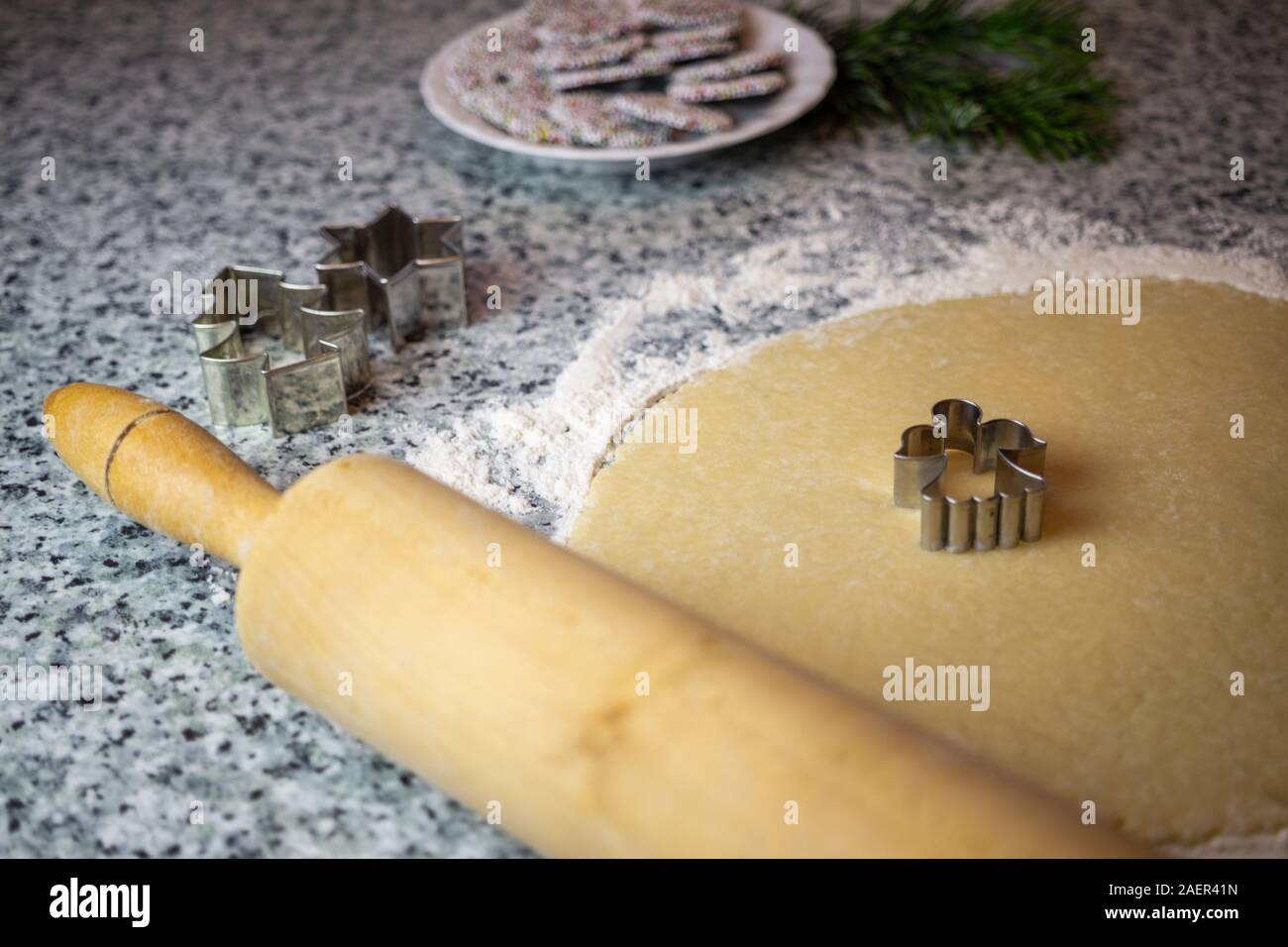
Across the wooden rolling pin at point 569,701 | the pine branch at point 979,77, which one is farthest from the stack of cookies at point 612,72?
the wooden rolling pin at point 569,701

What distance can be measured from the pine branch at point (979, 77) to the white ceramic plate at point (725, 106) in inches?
2.9

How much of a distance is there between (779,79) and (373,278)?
60 cm

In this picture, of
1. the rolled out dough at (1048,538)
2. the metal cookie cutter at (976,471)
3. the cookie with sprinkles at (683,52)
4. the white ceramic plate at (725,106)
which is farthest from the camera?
the cookie with sprinkles at (683,52)

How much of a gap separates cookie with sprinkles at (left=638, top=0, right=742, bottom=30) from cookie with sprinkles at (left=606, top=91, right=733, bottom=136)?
0.17m

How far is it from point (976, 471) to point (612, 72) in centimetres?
75

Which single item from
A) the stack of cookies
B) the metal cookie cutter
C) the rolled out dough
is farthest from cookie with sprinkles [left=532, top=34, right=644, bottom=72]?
the metal cookie cutter

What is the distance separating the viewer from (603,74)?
4.94 ft

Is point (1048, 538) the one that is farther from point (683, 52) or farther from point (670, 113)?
point (683, 52)

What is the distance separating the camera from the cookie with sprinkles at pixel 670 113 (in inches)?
56.9

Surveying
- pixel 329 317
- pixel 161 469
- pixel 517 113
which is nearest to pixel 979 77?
pixel 517 113

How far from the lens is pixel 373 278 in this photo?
4.06 ft

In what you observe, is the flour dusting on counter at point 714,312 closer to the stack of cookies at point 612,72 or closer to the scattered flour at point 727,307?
the scattered flour at point 727,307

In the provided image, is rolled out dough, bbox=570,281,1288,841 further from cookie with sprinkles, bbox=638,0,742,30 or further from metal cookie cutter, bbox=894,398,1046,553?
cookie with sprinkles, bbox=638,0,742,30

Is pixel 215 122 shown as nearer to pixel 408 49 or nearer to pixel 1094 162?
pixel 408 49
